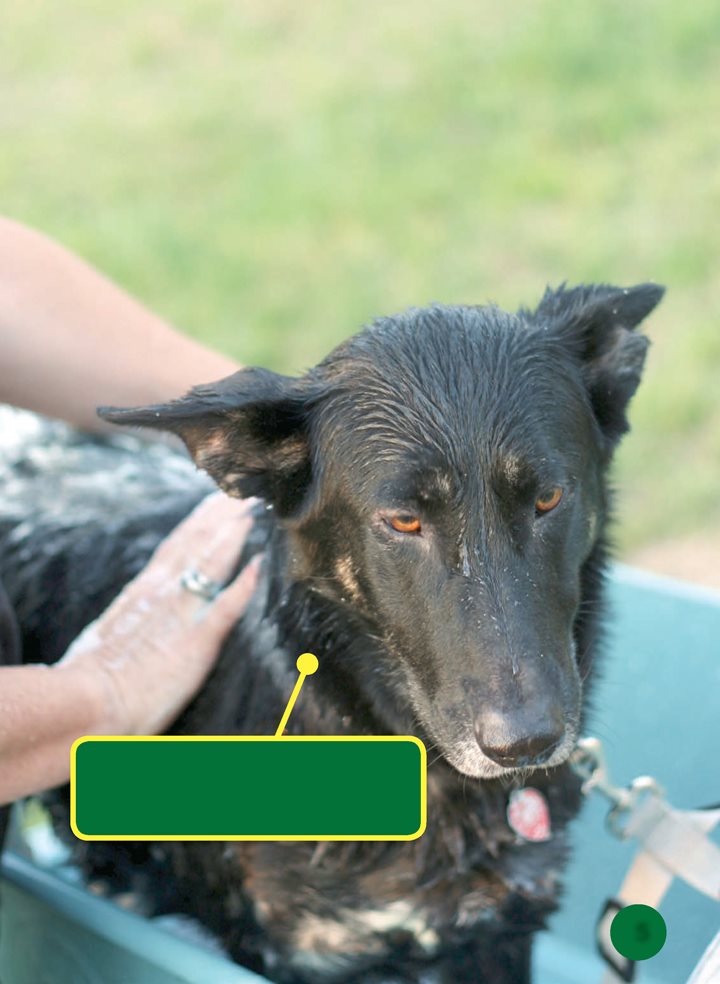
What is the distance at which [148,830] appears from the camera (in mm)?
1722

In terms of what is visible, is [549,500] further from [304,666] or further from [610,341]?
[304,666]

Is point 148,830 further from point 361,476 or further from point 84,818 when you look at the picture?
point 361,476

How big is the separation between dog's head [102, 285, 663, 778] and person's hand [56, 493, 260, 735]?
0.24 meters

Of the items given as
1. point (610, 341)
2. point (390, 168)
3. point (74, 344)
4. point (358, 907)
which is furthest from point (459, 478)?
point (390, 168)

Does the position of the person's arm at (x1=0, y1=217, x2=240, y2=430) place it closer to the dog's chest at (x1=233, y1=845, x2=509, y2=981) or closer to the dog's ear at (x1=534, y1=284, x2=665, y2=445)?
the dog's ear at (x1=534, y1=284, x2=665, y2=445)

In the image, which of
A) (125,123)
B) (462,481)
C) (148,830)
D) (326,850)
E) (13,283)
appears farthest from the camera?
(125,123)

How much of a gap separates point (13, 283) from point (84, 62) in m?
6.71

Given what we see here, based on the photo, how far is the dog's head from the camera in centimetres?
199

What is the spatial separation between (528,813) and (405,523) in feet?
2.47

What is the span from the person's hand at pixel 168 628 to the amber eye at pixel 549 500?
0.67 meters

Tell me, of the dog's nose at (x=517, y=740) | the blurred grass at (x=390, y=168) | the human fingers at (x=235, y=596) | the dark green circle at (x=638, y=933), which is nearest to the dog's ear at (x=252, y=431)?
the human fingers at (x=235, y=596)

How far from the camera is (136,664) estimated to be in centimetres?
242

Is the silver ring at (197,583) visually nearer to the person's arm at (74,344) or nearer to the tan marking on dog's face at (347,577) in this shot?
the tan marking on dog's face at (347,577)

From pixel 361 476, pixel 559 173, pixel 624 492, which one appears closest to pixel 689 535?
pixel 624 492
